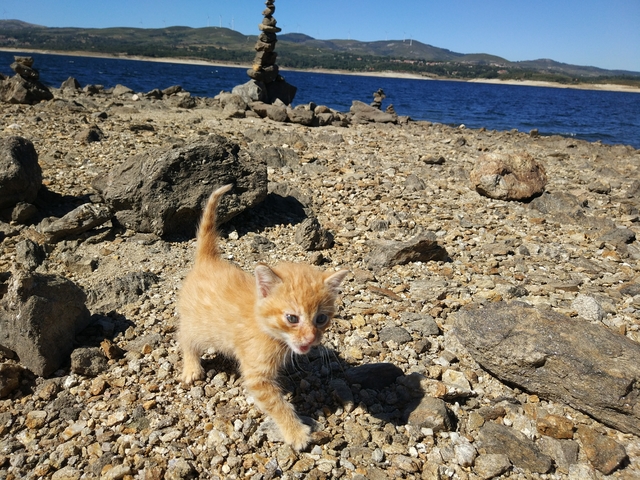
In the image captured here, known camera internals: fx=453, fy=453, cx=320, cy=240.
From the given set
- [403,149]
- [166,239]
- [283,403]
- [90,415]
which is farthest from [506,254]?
[403,149]

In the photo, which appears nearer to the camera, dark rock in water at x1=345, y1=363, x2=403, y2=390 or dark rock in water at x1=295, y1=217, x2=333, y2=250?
dark rock in water at x1=345, y1=363, x2=403, y2=390

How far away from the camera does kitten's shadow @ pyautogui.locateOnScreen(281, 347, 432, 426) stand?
3432mm

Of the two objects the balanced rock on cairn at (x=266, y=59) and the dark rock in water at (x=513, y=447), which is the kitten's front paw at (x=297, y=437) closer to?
the dark rock in water at (x=513, y=447)

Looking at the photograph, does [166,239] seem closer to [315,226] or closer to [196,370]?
[315,226]

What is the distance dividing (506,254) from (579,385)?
2810 millimetres

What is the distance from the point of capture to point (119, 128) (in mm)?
10258

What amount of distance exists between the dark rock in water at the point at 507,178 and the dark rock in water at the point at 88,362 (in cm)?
678

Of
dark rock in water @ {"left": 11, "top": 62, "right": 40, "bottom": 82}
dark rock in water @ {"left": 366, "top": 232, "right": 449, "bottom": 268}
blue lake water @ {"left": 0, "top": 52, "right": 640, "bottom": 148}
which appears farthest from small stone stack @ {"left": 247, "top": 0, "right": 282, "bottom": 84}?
dark rock in water @ {"left": 366, "top": 232, "right": 449, "bottom": 268}

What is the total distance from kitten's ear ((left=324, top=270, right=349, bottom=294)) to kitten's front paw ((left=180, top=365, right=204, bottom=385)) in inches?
52.4

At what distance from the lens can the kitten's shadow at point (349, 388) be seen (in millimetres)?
3432

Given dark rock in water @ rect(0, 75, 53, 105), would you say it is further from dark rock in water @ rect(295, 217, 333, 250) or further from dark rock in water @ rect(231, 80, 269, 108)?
dark rock in water @ rect(295, 217, 333, 250)

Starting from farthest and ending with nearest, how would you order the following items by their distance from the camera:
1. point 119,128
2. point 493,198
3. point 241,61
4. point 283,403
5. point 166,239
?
point 241,61 → point 119,128 → point 493,198 → point 166,239 → point 283,403

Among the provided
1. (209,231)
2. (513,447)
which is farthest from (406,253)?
(513,447)

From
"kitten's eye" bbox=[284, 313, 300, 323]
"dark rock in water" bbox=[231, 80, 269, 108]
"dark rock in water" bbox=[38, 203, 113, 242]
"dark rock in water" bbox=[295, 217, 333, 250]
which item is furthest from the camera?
"dark rock in water" bbox=[231, 80, 269, 108]
